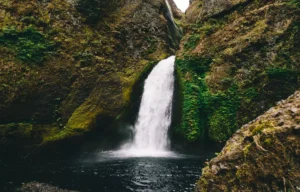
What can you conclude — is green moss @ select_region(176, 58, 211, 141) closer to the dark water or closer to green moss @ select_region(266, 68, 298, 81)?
the dark water

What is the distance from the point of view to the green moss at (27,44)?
16.5 metres

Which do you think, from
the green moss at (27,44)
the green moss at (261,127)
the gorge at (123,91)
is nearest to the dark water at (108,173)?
the gorge at (123,91)

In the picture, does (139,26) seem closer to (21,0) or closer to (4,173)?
(21,0)

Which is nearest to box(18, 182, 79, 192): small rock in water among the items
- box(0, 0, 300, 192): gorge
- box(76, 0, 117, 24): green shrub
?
box(0, 0, 300, 192): gorge

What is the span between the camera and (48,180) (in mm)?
10891

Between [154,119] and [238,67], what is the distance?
667cm

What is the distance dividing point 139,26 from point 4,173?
16502 mm

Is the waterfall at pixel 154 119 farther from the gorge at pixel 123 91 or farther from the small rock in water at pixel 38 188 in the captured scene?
the small rock in water at pixel 38 188

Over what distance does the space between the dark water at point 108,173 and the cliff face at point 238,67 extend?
290 centimetres

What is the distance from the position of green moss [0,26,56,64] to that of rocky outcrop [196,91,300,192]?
1453cm

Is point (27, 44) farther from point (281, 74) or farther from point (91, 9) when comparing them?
point (281, 74)

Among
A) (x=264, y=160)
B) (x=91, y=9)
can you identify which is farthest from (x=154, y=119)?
(x=264, y=160)

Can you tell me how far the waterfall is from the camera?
17.4 meters

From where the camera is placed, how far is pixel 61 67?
57.3 feet
